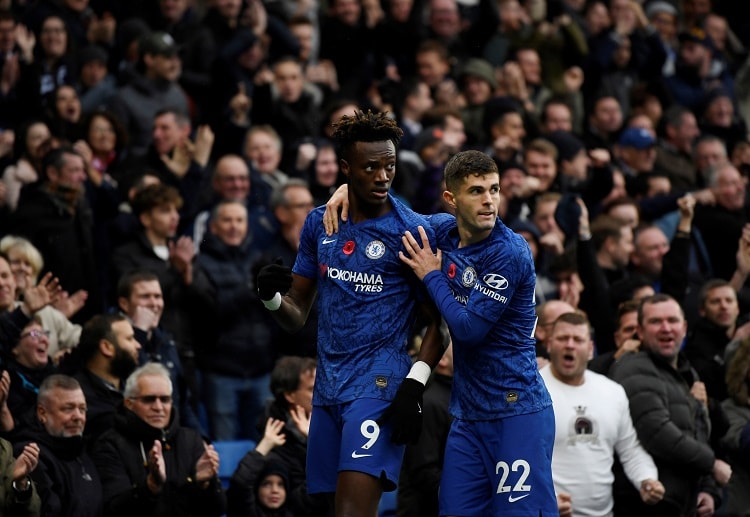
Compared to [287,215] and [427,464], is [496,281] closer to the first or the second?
[427,464]

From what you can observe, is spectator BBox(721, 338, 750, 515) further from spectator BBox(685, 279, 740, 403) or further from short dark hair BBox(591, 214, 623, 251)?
short dark hair BBox(591, 214, 623, 251)

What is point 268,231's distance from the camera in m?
14.3

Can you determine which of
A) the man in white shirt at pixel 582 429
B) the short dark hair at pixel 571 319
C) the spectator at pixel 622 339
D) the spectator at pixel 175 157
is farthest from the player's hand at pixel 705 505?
the spectator at pixel 175 157

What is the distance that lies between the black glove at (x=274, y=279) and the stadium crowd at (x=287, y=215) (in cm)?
224

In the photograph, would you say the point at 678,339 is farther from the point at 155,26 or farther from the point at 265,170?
the point at 155,26

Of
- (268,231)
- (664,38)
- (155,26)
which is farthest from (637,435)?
(664,38)

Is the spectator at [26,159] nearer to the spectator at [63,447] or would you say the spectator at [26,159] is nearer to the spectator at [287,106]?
the spectator at [287,106]

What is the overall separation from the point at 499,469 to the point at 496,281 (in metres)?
1.07

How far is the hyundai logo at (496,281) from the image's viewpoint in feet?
28.5

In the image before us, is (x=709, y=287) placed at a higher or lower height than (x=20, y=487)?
higher

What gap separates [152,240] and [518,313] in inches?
210

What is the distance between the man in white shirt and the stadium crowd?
0.12ft

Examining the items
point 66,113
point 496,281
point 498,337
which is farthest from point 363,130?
point 66,113

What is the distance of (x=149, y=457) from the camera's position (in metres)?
10.7
